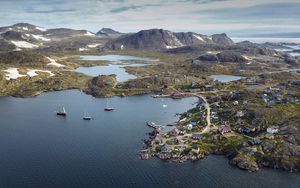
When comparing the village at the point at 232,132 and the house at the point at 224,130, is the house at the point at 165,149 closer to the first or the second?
the village at the point at 232,132

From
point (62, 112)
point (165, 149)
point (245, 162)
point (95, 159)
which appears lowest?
point (245, 162)

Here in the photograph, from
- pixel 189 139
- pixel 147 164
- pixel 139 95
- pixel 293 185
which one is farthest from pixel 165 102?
pixel 293 185

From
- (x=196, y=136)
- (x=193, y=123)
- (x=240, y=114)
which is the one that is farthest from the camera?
(x=240, y=114)

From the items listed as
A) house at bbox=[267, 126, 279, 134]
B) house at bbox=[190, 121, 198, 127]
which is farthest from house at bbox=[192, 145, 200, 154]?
house at bbox=[267, 126, 279, 134]

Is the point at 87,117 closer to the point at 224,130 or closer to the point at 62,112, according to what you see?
the point at 62,112

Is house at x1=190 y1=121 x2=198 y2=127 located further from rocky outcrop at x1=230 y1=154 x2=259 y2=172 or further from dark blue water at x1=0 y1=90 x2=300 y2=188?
rocky outcrop at x1=230 y1=154 x2=259 y2=172

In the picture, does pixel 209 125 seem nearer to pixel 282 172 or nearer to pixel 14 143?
pixel 282 172

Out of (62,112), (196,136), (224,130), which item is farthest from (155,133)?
(62,112)
